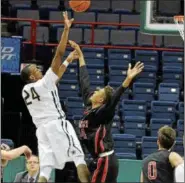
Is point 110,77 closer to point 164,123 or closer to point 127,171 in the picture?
point 164,123

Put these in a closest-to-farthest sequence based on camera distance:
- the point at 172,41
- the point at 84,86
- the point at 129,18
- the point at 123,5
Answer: the point at 84,86
the point at 172,41
the point at 129,18
the point at 123,5

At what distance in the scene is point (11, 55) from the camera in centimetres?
1486

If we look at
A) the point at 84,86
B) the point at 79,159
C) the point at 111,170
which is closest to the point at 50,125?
the point at 79,159

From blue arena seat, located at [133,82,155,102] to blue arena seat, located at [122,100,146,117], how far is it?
578mm

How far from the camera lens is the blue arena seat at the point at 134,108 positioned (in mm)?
Result: 15125

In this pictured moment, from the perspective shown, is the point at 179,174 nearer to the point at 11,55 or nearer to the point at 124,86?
the point at 124,86

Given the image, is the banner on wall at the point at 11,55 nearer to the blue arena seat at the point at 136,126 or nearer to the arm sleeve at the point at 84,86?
the blue arena seat at the point at 136,126

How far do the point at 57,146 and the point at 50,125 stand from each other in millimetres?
235

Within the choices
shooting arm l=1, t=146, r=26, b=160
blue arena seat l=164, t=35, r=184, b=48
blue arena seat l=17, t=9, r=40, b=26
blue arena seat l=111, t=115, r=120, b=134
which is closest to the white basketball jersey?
shooting arm l=1, t=146, r=26, b=160

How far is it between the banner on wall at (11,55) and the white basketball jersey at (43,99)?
6981 mm

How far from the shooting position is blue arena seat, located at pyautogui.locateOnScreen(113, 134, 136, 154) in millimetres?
13992

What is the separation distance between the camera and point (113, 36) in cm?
1784

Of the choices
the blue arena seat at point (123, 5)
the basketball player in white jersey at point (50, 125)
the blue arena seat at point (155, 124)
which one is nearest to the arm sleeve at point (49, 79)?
the basketball player in white jersey at point (50, 125)

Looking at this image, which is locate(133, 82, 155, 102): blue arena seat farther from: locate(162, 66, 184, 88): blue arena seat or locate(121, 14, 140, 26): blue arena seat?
locate(121, 14, 140, 26): blue arena seat
